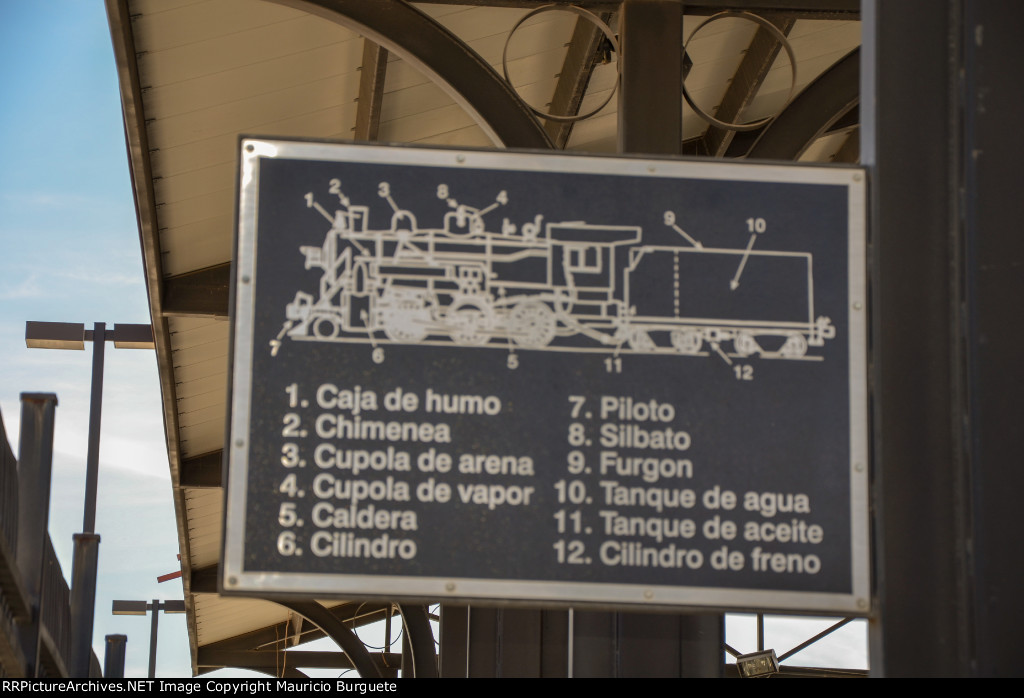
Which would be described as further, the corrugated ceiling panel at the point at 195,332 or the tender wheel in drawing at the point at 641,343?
the corrugated ceiling panel at the point at 195,332

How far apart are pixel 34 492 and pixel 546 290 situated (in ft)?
29.0

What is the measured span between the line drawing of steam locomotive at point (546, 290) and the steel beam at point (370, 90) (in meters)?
4.49

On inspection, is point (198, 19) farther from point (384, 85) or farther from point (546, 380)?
point (546, 380)

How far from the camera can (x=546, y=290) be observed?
2283mm

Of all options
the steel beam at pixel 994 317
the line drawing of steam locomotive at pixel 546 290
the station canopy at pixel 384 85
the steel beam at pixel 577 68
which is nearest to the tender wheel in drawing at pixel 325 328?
the line drawing of steam locomotive at pixel 546 290

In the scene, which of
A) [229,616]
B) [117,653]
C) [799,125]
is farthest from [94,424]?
[799,125]

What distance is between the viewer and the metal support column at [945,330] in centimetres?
214

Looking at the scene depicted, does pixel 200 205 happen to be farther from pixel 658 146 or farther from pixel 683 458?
pixel 683 458

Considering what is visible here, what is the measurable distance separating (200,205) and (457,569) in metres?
6.48

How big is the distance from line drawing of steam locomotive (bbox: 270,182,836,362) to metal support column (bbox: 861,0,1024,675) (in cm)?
19

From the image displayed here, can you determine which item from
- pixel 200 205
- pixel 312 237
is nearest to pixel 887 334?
pixel 312 237

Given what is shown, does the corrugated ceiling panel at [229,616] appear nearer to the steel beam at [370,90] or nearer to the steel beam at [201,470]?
the steel beam at [201,470]

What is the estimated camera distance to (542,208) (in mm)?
2320

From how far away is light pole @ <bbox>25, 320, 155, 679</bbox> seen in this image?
12398mm
